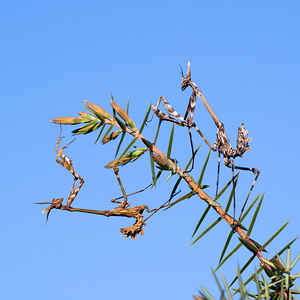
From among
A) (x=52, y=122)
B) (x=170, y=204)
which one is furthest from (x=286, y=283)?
(x=52, y=122)

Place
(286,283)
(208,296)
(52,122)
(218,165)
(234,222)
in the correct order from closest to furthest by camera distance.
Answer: (208,296) < (286,283) < (234,222) < (218,165) < (52,122)

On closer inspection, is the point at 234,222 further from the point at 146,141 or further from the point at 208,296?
the point at 146,141

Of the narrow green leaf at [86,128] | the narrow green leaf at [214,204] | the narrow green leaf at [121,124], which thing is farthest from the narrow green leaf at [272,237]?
the narrow green leaf at [86,128]

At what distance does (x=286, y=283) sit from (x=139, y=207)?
0.88 meters

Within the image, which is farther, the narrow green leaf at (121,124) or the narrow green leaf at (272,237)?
the narrow green leaf at (121,124)

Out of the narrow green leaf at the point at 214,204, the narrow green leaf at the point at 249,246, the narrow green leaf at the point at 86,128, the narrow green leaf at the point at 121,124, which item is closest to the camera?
the narrow green leaf at the point at 249,246

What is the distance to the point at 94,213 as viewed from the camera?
2820 mm

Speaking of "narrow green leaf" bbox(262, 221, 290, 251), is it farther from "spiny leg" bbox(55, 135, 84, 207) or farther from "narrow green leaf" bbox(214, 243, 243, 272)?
"spiny leg" bbox(55, 135, 84, 207)

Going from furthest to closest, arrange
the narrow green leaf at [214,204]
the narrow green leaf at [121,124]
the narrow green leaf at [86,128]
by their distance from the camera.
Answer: the narrow green leaf at [86,128], the narrow green leaf at [121,124], the narrow green leaf at [214,204]

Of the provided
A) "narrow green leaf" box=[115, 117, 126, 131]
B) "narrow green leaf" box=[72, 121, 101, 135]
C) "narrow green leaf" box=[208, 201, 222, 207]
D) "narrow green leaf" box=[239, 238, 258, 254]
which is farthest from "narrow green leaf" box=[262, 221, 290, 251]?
"narrow green leaf" box=[72, 121, 101, 135]

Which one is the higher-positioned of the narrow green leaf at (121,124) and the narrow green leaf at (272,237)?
the narrow green leaf at (121,124)

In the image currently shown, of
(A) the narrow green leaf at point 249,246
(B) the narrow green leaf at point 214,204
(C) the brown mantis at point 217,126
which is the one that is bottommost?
(A) the narrow green leaf at point 249,246

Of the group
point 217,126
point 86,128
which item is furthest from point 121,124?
point 217,126

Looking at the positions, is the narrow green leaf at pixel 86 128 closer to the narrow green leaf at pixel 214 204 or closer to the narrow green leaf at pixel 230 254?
the narrow green leaf at pixel 214 204
